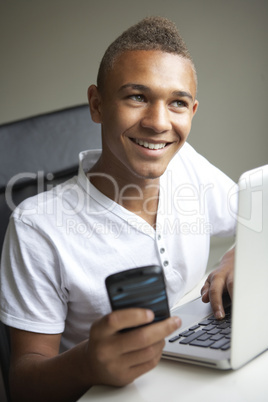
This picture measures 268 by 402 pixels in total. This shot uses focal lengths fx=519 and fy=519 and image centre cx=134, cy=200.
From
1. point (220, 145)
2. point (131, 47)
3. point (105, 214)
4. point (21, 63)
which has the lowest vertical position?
point (220, 145)

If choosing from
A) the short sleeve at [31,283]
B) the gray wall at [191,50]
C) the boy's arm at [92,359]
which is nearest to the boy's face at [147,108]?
the short sleeve at [31,283]

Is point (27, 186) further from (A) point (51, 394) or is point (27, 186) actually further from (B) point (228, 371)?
(B) point (228, 371)

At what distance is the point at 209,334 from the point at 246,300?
116 mm

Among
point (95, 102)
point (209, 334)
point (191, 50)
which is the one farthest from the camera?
point (191, 50)

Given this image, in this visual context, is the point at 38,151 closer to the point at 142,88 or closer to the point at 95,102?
the point at 95,102

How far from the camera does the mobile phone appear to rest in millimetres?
562

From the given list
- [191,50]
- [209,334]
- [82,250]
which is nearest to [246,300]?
[209,334]

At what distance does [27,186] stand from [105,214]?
0.65 ft

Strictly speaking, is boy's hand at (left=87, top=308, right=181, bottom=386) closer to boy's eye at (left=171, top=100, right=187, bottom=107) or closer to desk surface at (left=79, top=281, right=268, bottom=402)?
desk surface at (left=79, top=281, right=268, bottom=402)

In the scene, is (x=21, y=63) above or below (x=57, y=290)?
above

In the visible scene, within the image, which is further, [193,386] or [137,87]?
[137,87]

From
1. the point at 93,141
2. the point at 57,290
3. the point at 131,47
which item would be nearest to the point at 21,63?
the point at 93,141

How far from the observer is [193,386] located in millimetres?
625

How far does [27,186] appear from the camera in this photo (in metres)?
1.05
